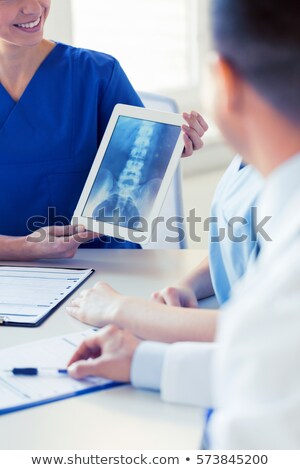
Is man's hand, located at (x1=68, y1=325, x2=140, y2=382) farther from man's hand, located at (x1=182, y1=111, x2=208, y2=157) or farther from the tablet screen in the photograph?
man's hand, located at (x1=182, y1=111, x2=208, y2=157)

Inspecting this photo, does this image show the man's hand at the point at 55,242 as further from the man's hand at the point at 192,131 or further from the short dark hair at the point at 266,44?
the short dark hair at the point at 266,44

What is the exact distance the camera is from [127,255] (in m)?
1.42

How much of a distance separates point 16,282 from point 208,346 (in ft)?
1.66

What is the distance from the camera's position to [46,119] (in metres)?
1.55

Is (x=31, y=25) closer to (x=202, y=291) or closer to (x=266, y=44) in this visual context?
(x=202, y=291)

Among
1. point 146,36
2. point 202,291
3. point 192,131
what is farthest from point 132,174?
point 146,36

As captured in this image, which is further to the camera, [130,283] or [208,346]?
[130,283]

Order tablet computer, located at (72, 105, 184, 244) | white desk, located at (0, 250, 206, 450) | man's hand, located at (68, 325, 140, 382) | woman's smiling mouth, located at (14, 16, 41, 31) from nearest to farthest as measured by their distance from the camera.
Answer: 1. white desk, located at (0, 250, 206, 450)
2. man's hand, located at (68, 325, 140, 382)
3. tablet computer, located at (72, 105, 184, 244)
4. woman's smiling mouth, located at (14, 16, 41, 31)

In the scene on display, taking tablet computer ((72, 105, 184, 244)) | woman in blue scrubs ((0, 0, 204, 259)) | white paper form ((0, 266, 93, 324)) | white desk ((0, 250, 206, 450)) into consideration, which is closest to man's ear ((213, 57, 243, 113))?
white desk ((0, 250, 206, 450))

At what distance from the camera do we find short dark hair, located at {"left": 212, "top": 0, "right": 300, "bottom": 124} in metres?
0.56

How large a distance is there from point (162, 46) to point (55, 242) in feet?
5.00

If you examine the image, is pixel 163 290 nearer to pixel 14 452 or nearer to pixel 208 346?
pixel 208 346

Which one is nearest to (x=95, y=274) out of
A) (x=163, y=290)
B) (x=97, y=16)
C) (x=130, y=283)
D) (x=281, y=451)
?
(x=130, y=283)

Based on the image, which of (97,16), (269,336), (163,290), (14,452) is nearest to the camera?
(269,336)
